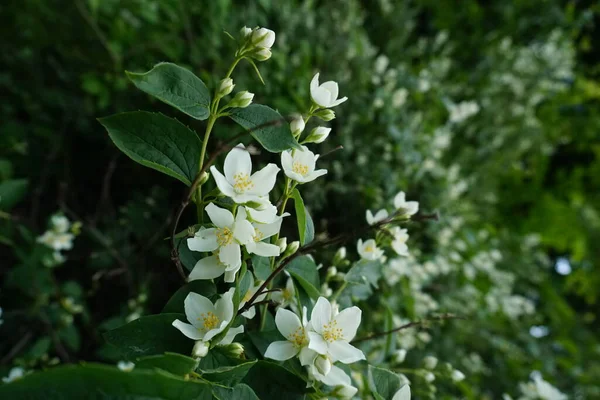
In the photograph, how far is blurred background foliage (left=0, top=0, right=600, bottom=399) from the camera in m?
1.25

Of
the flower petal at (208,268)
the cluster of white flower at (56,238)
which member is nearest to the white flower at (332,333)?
the flower petal at (208,268)

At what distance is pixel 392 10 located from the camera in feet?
6.78

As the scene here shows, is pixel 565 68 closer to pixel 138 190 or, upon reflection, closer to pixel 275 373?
pixel 138 190

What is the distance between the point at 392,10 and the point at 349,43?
636mm

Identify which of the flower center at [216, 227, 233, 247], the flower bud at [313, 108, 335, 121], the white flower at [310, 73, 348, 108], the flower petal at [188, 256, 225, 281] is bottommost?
the flower petal at [188, 256, 225, 281]

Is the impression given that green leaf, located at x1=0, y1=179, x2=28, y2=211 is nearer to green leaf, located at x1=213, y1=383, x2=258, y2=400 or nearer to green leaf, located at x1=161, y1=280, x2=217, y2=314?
green leaf, located at x1=161, y1=280, x2=217, y2=314

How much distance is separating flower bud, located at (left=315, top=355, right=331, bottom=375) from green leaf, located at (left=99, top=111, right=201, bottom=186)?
21 cm

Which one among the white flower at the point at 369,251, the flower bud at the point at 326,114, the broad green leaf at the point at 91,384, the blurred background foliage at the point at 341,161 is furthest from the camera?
the blurred background foliage at the point at 341,161

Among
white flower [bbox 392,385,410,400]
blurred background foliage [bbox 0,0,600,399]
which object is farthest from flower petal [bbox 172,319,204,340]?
blurred background foliage [bbox 0,0,600,399]

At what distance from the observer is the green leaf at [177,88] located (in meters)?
0.43

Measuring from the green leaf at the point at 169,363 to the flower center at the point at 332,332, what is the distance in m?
0.15

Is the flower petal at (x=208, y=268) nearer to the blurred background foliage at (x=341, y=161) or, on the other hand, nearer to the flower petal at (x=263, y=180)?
the flower petal at (x=263, y=180)

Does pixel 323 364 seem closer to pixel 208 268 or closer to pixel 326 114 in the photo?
pixel 208 268

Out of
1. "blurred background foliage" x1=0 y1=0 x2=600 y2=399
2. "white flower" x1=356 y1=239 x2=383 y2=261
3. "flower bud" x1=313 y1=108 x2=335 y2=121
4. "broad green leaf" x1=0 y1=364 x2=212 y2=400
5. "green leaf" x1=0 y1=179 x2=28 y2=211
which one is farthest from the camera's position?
"blurred background foliage" x1=0 y1=0 x2=600 y2=399
